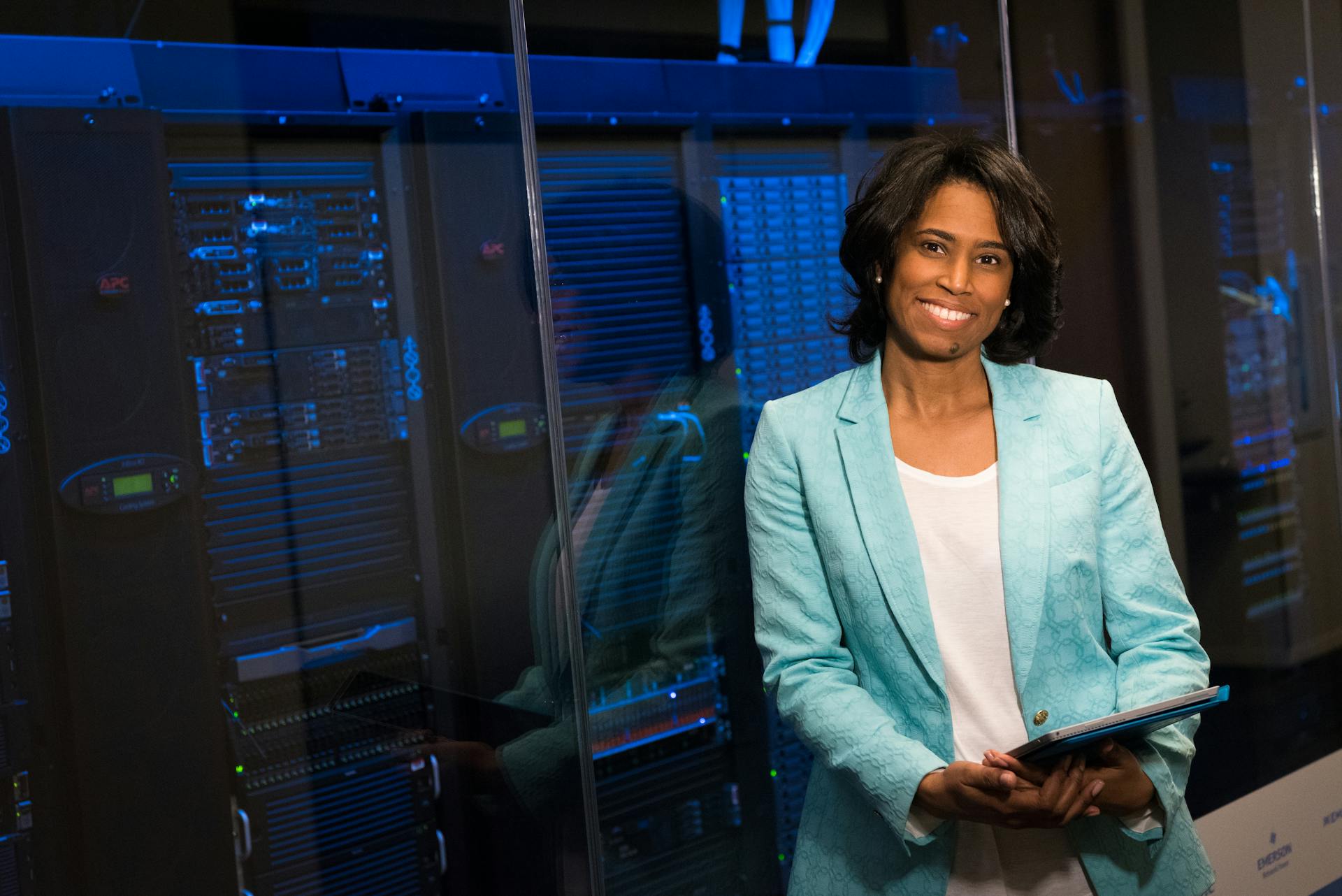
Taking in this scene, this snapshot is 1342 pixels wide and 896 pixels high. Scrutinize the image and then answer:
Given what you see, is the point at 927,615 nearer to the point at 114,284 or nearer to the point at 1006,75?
the point at 114,284

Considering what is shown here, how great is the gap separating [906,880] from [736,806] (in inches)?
33.7

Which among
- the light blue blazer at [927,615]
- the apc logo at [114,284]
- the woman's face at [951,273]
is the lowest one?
the light blue blazer at [927,615]

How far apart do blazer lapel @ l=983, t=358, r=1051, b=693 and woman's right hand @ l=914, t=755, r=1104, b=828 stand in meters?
0.15

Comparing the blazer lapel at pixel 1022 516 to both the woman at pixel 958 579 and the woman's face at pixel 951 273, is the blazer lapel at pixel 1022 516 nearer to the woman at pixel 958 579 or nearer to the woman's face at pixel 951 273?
→ the woman at pixel 958 579

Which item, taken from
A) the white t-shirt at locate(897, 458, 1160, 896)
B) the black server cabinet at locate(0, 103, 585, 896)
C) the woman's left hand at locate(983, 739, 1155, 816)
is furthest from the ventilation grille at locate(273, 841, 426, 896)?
the woman's left hand at locate(983, 739, 1155, 816)

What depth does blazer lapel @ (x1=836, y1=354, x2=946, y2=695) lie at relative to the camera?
1485 mm

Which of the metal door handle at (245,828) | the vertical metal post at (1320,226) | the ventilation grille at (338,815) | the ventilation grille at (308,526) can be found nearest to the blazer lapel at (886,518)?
the ventilation grille at (308,526)

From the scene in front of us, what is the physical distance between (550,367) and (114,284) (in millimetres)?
697

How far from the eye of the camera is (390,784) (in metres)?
1.90

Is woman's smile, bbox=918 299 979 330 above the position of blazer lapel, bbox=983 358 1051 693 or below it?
above

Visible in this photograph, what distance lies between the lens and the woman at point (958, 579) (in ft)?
4.87

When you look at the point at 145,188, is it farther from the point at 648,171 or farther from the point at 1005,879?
the point at 1005,879

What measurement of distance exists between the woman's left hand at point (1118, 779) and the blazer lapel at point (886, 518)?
17 centimetres

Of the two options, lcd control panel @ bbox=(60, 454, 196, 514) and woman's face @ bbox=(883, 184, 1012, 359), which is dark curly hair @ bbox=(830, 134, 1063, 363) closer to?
woman's face @ bbox=(883, 184, 1012, 359)
